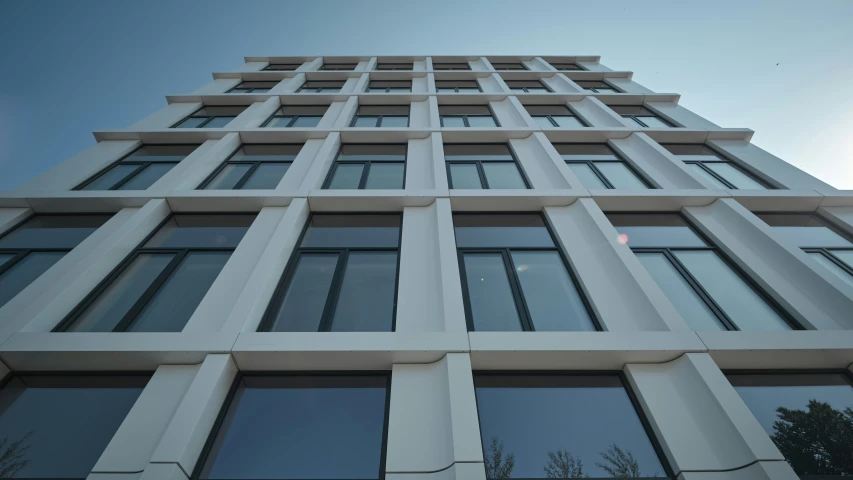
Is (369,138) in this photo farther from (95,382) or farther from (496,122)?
(95,382)

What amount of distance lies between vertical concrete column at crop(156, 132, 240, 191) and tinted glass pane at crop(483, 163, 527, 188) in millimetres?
7850

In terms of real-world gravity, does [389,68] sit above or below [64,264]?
above

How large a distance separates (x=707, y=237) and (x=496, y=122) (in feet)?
A: 25.7

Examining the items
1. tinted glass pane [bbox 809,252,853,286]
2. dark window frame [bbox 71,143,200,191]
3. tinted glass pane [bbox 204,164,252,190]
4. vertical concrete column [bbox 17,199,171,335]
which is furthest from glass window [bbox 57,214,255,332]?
tinted glass pane [bbox 809,252,853,286]

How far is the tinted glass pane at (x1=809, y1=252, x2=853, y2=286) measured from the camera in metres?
8.09

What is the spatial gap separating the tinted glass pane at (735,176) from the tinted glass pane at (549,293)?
716cm

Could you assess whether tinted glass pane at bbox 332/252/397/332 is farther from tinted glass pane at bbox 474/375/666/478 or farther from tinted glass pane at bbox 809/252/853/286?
tinted glass pane at bbox 809/252/853/286

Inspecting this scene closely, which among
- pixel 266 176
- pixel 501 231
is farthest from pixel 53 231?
pixel 501 231

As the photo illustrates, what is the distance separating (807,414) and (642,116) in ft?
42.8

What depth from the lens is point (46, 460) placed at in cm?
490

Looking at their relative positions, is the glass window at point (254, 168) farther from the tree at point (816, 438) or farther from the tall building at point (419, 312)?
the tree at point (816, 438)

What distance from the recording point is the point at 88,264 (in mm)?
7070

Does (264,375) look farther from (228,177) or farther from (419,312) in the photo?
(228,177)

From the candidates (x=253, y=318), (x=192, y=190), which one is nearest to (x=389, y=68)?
(x=192, y=190)
